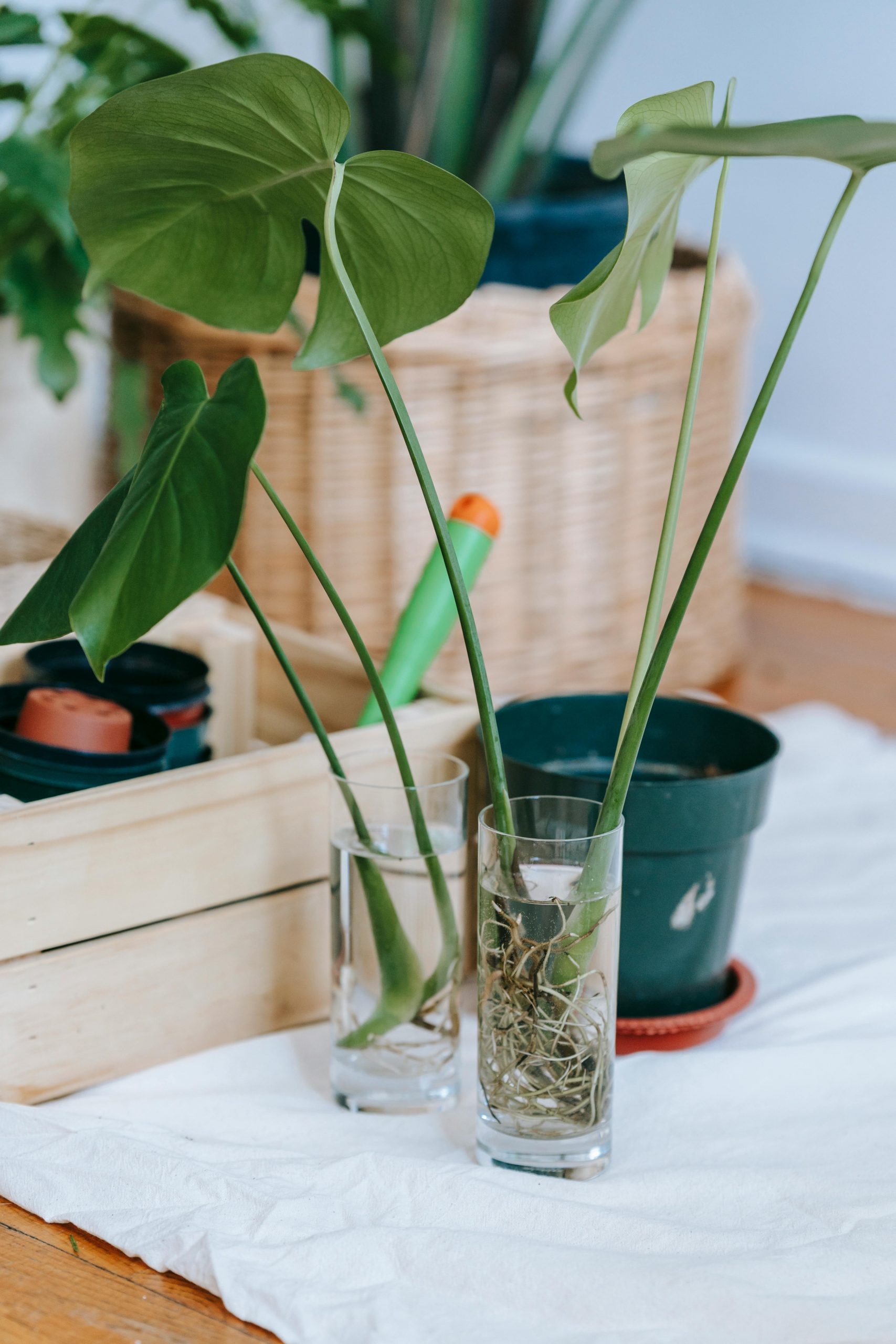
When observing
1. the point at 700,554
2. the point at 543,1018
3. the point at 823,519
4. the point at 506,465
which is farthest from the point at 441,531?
the point at 823,519

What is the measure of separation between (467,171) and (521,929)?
3.28 ft

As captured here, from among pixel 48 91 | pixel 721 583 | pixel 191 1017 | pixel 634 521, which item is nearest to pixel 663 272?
pixel 191 1017

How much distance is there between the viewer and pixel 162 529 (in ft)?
1.47

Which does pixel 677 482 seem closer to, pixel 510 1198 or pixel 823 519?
pixel 510 1198

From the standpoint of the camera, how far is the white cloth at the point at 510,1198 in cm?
49

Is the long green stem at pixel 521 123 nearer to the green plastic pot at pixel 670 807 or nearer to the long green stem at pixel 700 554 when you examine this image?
the green plastic pot at pixel 670 807

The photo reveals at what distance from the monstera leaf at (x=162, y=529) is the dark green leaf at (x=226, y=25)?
0.50 metres

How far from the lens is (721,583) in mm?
1383

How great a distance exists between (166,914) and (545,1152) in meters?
0.20

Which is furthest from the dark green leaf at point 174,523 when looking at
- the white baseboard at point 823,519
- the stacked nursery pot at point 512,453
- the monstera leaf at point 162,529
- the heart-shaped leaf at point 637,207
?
the white baseboard at point 823,519

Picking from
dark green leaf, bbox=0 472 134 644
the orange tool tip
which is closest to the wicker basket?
the orange tool tip

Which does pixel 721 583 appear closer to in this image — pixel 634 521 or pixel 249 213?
pixel 634 521

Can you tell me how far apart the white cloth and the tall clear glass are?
0.02 meters

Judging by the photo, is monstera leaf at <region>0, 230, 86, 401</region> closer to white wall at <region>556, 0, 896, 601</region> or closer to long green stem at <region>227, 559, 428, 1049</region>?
long green stem at <region>227, 559, 428, 1049</region>
